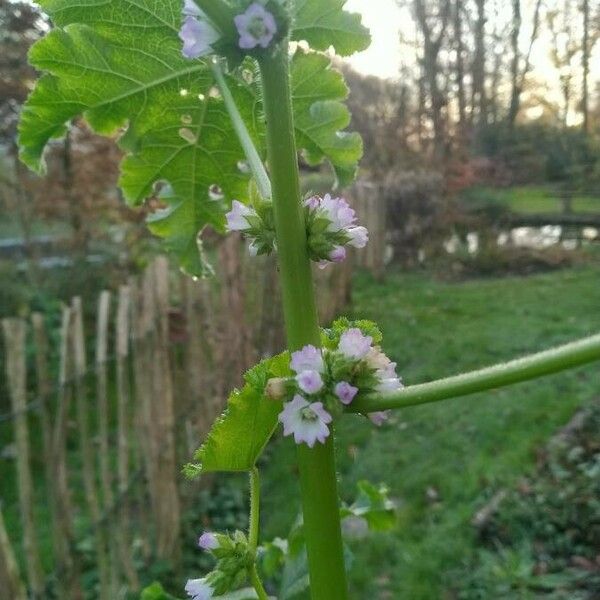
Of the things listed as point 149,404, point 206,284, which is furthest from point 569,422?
point 149,404

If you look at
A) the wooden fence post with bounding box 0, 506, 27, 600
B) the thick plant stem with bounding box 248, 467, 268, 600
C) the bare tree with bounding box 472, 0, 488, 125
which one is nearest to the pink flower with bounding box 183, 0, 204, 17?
the thick plant stem with bounding box 248, 467, 268, 600

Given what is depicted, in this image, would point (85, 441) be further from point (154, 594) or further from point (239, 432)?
point (239, 432)

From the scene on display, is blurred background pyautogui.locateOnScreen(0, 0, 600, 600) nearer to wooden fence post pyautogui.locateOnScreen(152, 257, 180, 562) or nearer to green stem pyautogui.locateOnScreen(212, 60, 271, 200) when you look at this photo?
wooden fence post pyautogui.locateOnScreen(152, 257, 180, 562)

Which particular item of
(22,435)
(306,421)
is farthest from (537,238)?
(306,421)

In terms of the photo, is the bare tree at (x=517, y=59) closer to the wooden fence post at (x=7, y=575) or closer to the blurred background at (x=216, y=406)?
the blurred background at (x=216, y=406)

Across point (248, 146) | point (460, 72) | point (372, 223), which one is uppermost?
point (460, 72)
